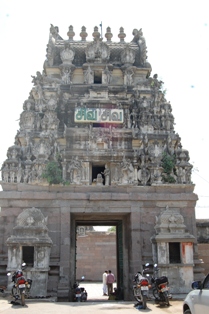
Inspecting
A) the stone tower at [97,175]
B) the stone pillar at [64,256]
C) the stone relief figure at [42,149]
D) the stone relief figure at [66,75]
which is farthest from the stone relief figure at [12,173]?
the stone relief figure at [66,75]

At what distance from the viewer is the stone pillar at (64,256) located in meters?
15.5

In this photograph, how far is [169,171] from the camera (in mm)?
18188

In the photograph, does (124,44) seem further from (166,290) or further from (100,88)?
(166,290)

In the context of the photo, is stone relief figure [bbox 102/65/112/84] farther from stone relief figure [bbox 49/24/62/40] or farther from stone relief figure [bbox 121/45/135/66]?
stone relief figure [bbox 49/24/62/40]

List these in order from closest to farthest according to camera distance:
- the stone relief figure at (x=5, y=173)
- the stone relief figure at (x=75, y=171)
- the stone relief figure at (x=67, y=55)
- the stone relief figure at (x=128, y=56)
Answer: the stone relief figure at (x=5, y=173) < the stone relief figure at (x=75, y=171) < the stone relief figure at (x=67, y=55) < the stone relief figure at (x=128, y=56)

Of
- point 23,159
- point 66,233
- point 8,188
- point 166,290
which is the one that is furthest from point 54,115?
point 166,290

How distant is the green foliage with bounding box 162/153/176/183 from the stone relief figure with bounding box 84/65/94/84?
666 cm

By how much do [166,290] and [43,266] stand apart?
5676mm

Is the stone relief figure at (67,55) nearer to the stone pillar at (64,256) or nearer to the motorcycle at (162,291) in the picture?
the stone pillar at (64,256)

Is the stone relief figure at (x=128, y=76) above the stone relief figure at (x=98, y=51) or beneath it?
beneath

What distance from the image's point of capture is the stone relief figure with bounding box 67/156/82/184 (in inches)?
698

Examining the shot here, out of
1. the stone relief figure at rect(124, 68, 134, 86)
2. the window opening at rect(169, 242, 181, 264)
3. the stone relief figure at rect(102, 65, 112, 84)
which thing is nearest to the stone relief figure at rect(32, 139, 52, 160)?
the stone relief figure at rect(102, 65, 112, 84)

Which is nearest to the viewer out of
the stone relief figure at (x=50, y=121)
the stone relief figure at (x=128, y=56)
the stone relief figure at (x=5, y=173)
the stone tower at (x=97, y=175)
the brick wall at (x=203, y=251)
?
the stone tower at (x=97, y=175)

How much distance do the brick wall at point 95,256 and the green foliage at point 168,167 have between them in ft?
43.2
